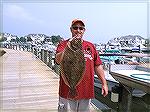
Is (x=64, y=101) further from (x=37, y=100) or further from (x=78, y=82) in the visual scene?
(x=37, y=100)

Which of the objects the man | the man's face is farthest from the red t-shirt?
the man's face

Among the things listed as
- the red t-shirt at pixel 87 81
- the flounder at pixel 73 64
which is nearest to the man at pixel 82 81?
the red t-shirt at pixel 87 81

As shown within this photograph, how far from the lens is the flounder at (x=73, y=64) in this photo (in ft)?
9.30

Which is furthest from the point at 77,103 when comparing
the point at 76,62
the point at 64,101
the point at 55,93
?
the point at 55,93

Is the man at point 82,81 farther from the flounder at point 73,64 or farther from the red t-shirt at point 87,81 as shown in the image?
the flounder at point 73,64

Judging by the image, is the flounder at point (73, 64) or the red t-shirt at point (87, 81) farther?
the red t-shirt at point (87, 81)

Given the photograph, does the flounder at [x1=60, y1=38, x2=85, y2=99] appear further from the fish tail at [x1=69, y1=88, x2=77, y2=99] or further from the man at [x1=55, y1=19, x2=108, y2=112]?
the man at [x1=55, y1=19, x2=108, y2=112]

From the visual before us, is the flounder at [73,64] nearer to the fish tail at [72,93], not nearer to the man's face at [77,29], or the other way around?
the fish tail at [72,93]

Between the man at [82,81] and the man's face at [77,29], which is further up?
the man's face at [77,29]

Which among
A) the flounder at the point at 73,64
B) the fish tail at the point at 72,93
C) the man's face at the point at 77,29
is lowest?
the fish tail at the point at 72,93

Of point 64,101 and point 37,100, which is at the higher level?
point 64,101

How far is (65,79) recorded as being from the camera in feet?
9.85

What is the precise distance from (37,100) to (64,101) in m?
3.62

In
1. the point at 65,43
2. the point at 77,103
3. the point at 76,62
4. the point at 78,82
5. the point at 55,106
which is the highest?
the point at 65,43
